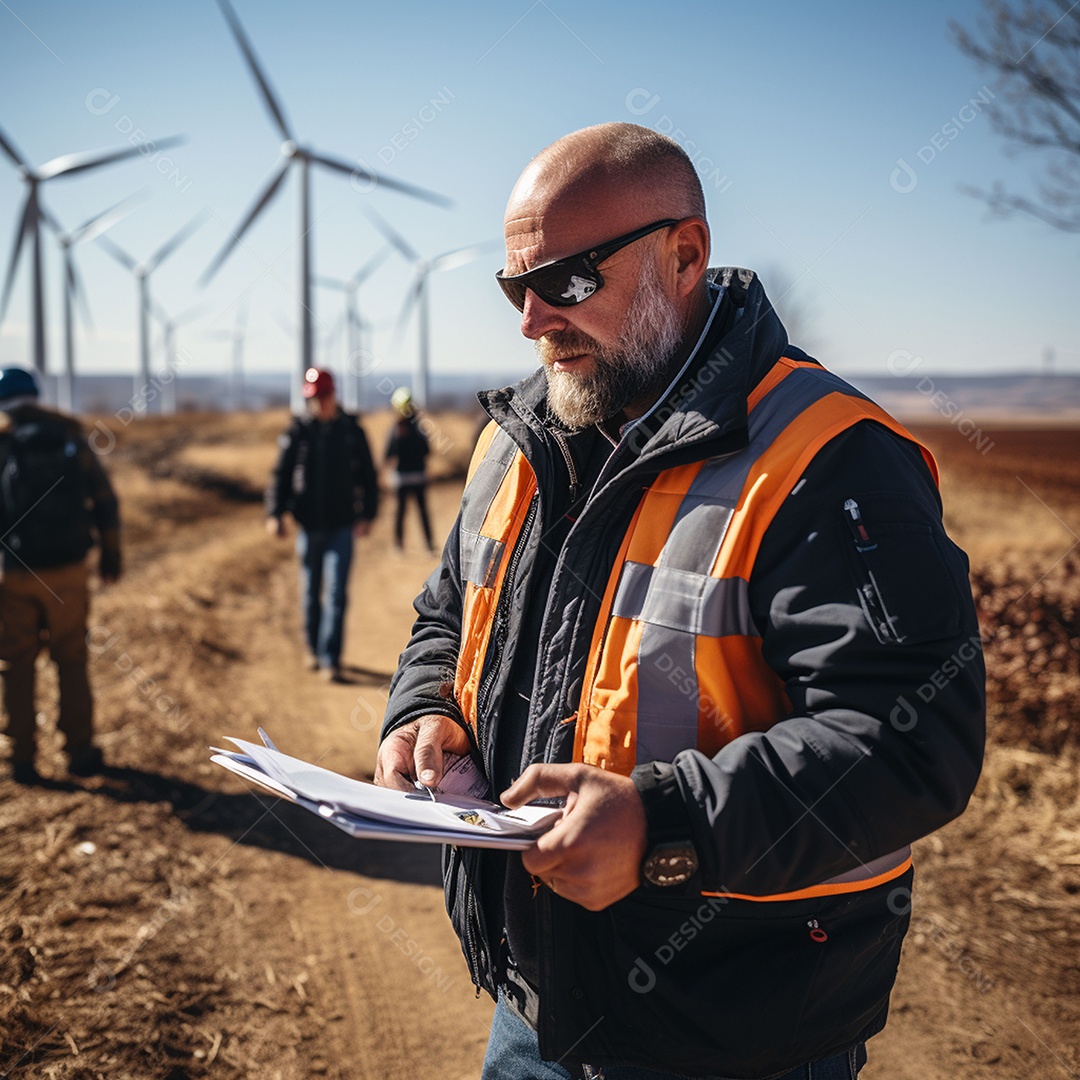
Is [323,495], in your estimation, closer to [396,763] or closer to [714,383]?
[396,763]

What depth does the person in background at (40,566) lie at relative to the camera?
566cm

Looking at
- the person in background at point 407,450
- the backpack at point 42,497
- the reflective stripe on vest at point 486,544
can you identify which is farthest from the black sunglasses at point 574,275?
the person in background at point 407,450

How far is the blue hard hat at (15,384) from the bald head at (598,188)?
4.98 m

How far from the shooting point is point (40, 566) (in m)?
5.67

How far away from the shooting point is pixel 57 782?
5.74m

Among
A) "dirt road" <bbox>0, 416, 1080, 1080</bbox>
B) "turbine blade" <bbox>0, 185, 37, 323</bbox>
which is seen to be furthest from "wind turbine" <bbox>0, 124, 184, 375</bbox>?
"dirt road" <bbox>0, 416, 1080, 1080</bbox>

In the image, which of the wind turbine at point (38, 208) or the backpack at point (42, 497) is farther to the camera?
the wind turbine at point (38, 208)

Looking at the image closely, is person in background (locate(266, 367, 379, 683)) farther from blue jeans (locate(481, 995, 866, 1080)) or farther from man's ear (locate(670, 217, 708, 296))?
man's ear (locate(670, 217, 708, 296))

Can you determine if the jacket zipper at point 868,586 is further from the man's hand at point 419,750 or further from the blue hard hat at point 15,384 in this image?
the blue hard hat at point 15,384

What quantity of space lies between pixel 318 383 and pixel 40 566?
9.64 feet

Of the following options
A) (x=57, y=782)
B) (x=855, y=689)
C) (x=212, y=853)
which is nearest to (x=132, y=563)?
(x=57, y=782)

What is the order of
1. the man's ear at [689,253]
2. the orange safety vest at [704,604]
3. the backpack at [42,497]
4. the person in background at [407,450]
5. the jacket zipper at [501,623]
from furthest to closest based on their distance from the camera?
the person in background at [407,450], the backpack at [42,497], the jacket zipper at [501,623], the man's ear at [689,253], the orange safety vest at [704,604]

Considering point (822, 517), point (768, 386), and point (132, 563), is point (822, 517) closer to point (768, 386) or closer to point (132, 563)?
point (768, 386)

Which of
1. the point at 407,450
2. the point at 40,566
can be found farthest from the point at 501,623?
the point at 407,450
